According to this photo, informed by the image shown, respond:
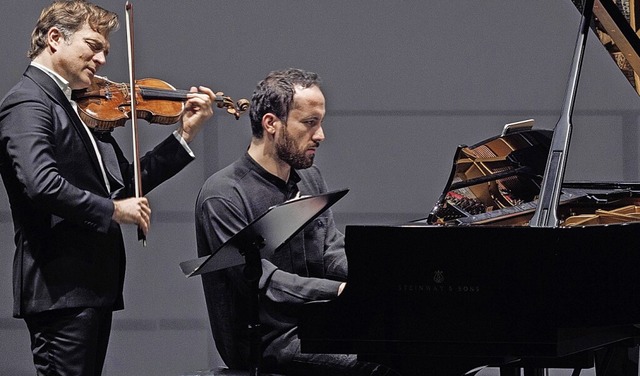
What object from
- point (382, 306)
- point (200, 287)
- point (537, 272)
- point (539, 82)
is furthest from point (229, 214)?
point (539, 82)

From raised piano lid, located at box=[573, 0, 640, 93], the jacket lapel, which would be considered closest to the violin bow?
the jacket lapel

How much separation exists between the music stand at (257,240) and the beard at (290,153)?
21.5 inches

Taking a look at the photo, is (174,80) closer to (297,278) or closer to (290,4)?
(290,4)

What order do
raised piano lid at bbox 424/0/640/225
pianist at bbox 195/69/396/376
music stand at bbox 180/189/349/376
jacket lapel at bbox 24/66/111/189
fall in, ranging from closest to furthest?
music stand at bbox 180/189/349/376, pianist at bbox 195/69/396/376, jacket lapel at bbox 24/66/111/189, raised piano lid at bbox 424/0/640/225

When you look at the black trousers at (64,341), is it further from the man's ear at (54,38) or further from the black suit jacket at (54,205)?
the man's ear at (54,38)

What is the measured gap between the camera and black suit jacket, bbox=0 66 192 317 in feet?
9.64

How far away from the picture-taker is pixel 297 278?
9.45ft

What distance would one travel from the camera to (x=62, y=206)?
2936 millimetres

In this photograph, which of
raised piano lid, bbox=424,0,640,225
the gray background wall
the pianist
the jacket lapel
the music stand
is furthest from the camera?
the gray background wall

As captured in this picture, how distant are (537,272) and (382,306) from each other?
35cm

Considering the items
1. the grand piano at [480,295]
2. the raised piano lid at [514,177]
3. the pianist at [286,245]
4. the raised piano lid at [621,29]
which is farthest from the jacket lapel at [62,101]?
the raised piano lid at [621,29]

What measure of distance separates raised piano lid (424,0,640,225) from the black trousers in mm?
977

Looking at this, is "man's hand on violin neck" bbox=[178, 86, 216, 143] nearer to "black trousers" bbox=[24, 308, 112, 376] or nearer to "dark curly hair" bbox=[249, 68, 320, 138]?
"dark curly hair" bbox=[249, 68, 320, 138]

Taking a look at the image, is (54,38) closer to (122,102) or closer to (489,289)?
(122,102)
